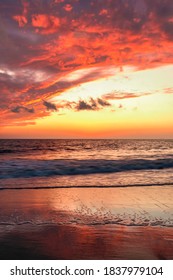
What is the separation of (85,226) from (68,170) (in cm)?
1209

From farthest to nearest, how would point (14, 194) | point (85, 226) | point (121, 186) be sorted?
point (121, 186) → point (14, 194) → point (85, 226)

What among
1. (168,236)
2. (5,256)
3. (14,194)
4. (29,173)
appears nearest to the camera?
(5,256)

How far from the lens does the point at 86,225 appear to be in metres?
6.94

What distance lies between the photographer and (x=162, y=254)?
5.31 metres

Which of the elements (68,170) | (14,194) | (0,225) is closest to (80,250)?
(0,225)

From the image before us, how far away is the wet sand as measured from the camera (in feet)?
17.7

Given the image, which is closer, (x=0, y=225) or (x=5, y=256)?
(x=5, y=256)

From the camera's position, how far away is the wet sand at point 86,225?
5387 millimetres

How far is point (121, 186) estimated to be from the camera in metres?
12.9

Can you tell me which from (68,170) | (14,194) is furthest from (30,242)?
(68,170)

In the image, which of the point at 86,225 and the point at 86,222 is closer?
the point at 86,225

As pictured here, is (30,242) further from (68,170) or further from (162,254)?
(68,170)
